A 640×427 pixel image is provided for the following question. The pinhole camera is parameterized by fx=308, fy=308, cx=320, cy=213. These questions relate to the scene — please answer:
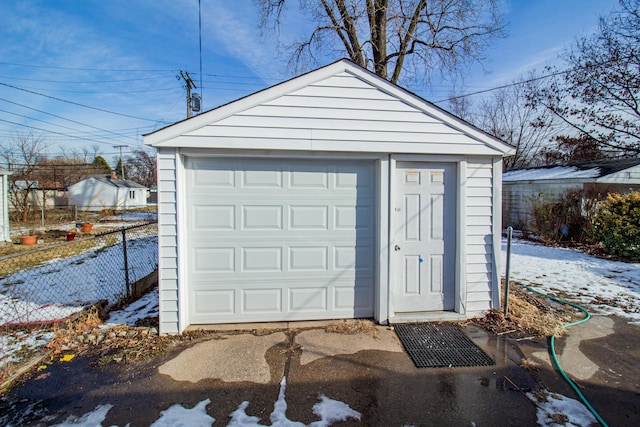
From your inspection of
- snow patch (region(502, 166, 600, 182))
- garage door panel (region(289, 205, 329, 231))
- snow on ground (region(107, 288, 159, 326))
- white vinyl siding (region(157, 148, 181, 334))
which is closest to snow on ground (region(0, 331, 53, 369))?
snow on ground (region(107, 288, 159, 326))

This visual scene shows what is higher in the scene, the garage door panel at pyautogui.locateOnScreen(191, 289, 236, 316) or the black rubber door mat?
the garage door panel at pyautogui.locateOnScreen(191, 289, 236, 316)

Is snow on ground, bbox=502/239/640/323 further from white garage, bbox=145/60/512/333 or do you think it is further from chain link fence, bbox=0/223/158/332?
chain link fence, bbox=0/223/158/332

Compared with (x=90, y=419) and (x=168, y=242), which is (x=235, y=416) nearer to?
(x=90, y=419)

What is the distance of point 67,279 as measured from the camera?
20.4 feet

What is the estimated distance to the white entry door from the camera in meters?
4.18

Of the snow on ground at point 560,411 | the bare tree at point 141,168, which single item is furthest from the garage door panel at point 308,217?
the bare tree at point 141,168

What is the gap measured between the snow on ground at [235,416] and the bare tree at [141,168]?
46.9 m

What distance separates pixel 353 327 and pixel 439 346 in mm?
1044

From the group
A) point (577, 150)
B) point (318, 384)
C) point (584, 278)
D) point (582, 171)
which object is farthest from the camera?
point (577, 150)

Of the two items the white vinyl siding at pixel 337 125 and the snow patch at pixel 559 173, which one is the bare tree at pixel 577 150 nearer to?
the snow patch at pixel 559 173

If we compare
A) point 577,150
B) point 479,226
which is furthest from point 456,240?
point 577,150

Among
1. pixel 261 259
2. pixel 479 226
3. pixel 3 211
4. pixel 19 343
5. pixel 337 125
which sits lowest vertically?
pixel 19 343

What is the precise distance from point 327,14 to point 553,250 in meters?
10.7

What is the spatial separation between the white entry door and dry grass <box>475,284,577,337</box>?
2.54 ft
